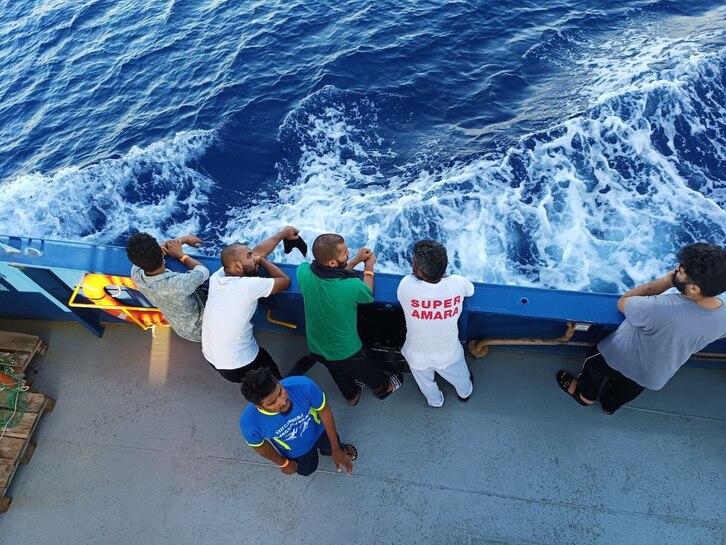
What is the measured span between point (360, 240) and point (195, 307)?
2.86 m

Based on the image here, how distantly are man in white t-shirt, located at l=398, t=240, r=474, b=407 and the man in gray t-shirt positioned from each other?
2.89 feet

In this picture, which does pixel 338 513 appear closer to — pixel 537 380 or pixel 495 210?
pixel 537 380

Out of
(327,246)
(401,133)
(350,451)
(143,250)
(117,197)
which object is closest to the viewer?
(327,246)

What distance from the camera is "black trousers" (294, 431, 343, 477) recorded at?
Answer: 9.62ft

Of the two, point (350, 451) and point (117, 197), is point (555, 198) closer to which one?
point (350, 451)

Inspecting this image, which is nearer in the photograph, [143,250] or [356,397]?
[143,250]

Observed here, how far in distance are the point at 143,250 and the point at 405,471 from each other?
2122 millimetres

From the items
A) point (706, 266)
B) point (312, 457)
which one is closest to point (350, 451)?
point (312, 457)

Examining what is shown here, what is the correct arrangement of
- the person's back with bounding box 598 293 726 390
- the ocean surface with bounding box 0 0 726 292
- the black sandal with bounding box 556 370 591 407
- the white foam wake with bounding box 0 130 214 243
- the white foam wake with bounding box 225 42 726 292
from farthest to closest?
the white foam wake with bounding box 0 130 214 243 < the ocean surface with bounding box 0 0 726 292 < the white foam wake with bounding box 225 42 726 292 < the black sandal with bounding box 556 370 591 407 < the person's back with bounding box 598 293 726 390

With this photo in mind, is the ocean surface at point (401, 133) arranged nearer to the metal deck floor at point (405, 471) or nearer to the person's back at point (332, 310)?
the metal deck floor at point (405, 471)

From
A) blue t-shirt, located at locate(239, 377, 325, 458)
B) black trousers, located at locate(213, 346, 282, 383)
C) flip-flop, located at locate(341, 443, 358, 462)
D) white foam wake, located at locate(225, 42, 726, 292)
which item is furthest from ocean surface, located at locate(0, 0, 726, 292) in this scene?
blue t-shirt, located at locate(239, 377, 325, 458)

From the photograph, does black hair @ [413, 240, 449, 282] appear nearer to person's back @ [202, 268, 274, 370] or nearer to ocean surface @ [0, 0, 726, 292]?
person's back @ [202, 268, 274, 370]

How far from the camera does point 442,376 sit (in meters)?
3.27

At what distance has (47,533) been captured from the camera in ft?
10.4
